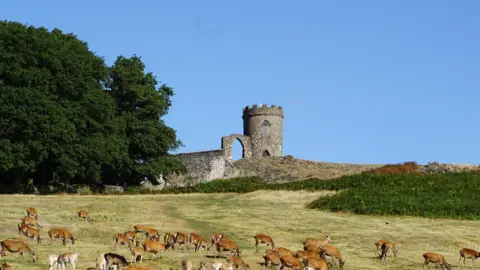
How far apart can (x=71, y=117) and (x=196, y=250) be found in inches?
1339

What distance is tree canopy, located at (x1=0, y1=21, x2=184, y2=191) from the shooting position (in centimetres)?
6162

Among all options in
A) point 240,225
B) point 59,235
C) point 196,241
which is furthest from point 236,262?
point 240,225

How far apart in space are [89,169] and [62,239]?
3273cm

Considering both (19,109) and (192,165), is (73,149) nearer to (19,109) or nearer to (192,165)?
(19,109)

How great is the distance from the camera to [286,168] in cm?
8694

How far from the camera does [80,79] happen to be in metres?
65.8

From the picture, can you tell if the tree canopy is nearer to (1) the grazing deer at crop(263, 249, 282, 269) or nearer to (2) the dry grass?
(2) the dry grass

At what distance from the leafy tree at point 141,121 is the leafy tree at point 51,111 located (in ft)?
11.9

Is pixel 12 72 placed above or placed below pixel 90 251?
above

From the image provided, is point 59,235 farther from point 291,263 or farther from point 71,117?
point 71,117

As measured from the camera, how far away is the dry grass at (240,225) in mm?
32156

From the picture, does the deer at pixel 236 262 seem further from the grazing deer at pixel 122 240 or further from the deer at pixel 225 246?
the grazing deer at pixel 122 240

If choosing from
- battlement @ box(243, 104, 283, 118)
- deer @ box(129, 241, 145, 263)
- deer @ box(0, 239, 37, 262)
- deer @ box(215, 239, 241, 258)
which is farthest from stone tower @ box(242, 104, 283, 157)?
deer @ box(0, 239, 37, 262)

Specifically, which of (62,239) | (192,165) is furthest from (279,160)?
(62,239)
